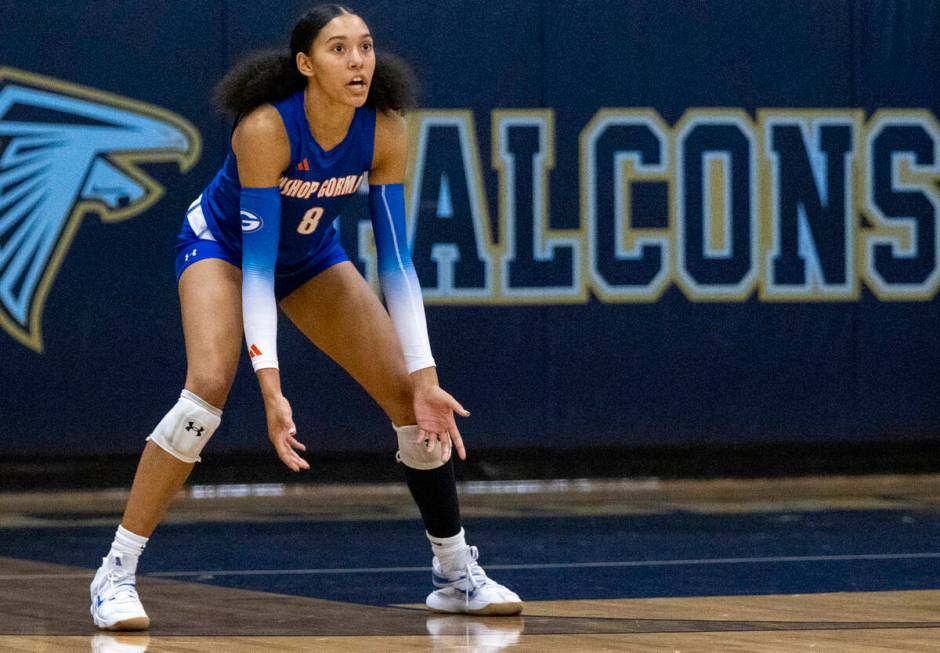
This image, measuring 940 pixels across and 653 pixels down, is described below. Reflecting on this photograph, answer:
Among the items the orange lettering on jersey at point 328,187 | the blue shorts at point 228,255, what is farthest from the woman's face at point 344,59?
the blue shorts at point 228,255

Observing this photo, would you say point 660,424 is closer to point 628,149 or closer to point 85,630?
point 628,149

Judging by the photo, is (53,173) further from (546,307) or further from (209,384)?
(209,384)

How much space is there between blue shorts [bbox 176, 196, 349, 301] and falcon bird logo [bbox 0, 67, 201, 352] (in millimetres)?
3911

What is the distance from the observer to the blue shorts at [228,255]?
514 cm

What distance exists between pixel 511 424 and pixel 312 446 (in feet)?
3.41

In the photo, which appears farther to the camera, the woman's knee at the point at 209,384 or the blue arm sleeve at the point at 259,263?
the woman's knee at the point at 209,384

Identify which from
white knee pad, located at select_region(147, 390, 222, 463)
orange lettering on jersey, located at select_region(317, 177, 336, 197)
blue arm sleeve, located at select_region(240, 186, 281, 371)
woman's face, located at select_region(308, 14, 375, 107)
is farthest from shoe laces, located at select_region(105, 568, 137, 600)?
woman's face, located at select_region(308, 14, 375, 107)

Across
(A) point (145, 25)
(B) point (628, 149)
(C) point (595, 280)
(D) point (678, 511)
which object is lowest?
(D) point (678, 511)

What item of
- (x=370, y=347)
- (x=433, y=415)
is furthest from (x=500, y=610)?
(x=370, y=347)

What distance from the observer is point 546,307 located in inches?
371

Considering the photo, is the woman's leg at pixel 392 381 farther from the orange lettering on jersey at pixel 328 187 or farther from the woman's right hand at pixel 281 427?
the woman's right hand at pixel 281 427

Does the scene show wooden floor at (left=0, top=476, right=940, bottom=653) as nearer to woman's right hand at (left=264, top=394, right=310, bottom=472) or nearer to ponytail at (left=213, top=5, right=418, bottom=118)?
woman's right hand at (left=264, top=394, right=310, bottom=472)

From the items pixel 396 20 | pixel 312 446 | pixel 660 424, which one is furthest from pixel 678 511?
pixel 396 20

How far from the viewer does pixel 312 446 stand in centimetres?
923
